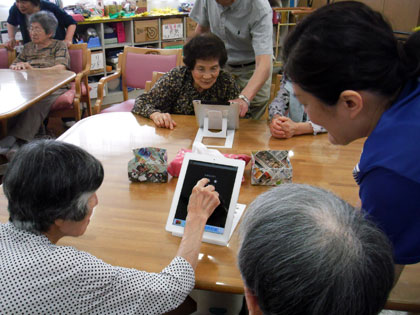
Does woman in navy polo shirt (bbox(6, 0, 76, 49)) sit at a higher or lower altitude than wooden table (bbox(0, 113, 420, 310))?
higher

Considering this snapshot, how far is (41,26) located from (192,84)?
2.20 meters

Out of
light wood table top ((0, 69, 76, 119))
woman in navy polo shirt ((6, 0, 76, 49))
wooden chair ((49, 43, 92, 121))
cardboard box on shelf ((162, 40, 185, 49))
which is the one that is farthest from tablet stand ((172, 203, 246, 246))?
cardboard box on shelf ((162, 40, 185, 49))

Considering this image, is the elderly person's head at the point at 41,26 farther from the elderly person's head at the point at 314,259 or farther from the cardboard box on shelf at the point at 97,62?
the elderly person's head at the point at 314,259

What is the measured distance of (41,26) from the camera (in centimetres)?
381

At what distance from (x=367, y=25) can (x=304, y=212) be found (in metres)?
0.50

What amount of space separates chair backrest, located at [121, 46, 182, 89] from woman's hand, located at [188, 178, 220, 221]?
224cm

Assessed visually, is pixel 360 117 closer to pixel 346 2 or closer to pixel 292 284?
pixel 346 2

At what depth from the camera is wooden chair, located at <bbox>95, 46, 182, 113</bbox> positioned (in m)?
3.32

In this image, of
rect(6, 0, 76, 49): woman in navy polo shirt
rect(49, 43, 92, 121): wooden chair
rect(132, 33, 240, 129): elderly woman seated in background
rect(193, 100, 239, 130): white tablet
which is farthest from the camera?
rect(6, 0, 76, 49): woman in navy polo shirt

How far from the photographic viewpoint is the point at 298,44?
95cm

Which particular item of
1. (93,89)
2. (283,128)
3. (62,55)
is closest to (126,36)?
(93,89)

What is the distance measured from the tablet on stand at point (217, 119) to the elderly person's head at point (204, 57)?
1.11 ft

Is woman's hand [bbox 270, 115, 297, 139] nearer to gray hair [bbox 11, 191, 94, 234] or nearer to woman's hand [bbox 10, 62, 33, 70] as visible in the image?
gray hair [bbox 11, 191, 94, 234]

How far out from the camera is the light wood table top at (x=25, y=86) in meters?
2.58
